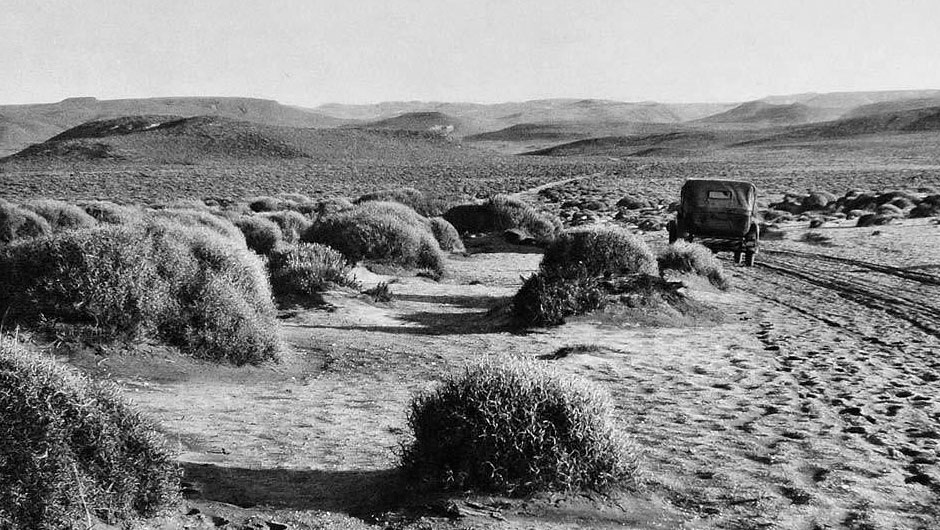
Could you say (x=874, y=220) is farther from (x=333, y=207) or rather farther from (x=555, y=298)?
(x=555, y=298)

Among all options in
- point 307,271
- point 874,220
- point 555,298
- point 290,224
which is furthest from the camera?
point 874,220

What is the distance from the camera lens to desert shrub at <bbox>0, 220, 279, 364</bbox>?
→ 313 inches

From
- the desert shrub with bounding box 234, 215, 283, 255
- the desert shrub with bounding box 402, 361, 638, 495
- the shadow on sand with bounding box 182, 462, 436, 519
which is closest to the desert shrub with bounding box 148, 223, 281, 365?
the shadow on sand with bounding box 182, 462, 436, 519

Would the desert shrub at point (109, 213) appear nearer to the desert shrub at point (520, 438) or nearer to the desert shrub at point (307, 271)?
the desert shrub at point (307, 271)

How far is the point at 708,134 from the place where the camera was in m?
147

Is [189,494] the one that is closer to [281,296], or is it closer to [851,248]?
[281,296]

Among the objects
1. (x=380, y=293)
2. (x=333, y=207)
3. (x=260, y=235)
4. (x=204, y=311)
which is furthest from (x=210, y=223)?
(x=333, y=207)

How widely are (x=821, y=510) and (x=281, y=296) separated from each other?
947 cm

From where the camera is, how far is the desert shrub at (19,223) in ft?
60.2

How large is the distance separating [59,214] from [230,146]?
84.3 m

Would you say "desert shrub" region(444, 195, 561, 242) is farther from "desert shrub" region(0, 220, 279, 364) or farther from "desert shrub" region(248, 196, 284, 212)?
"desert shrub" region(0, 220, 279, 364)

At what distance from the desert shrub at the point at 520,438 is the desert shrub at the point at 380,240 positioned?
11.9 metres

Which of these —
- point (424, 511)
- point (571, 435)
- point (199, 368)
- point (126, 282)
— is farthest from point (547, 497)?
point (126, 282)

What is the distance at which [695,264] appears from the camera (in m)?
15.9
